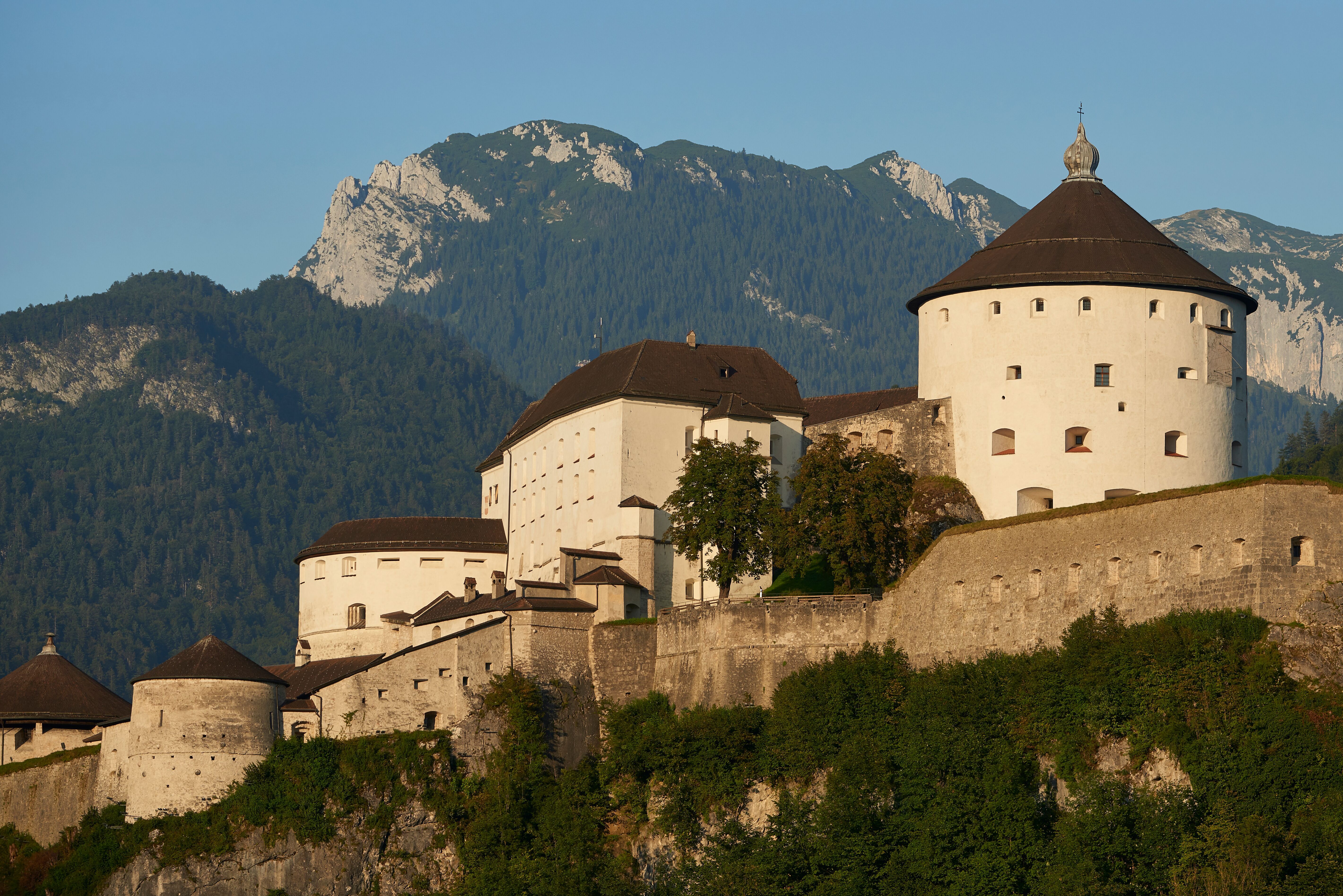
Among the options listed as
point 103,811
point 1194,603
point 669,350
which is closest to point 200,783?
point 103,811

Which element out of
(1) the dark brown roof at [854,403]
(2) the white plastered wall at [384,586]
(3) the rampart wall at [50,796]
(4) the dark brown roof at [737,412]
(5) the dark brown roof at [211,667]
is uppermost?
(1) the dark brown roof at [854,403]

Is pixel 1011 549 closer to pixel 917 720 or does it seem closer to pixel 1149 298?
pixel 917 720

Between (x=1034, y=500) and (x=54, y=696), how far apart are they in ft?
128

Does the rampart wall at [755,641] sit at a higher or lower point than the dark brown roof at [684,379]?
lower

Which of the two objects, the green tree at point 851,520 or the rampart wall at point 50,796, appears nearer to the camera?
the green tree at point 851,520

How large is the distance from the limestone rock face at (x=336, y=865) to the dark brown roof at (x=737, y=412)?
1871 cm

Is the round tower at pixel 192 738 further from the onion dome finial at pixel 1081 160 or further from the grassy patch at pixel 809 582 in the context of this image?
the onion dome finial at pixel 1081 160

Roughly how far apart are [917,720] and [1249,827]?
39.6 feet

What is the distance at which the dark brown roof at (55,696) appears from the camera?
77.7m

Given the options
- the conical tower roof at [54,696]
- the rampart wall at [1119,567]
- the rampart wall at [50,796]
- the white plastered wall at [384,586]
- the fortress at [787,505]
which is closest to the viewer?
the rampart wall at [1119,567]

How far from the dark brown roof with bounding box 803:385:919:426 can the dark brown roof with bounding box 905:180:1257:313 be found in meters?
3.94

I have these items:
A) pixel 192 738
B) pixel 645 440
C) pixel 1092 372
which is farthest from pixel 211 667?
pixel 1092 372

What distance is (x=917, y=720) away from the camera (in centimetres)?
5728

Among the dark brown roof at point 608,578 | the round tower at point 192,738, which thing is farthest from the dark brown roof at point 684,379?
the round tower at point 192,738
